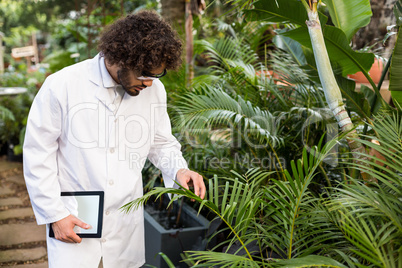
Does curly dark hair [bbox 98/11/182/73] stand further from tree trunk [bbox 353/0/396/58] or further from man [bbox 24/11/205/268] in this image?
tree trunk [bbox 353/0/396/58]

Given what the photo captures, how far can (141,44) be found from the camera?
169cm

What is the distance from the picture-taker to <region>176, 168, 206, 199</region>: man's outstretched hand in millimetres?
1841

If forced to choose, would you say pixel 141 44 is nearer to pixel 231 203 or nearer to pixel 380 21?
pixel 231 203

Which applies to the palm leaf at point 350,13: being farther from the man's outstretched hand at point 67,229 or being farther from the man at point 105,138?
the man's outstretched hand at point 67,229

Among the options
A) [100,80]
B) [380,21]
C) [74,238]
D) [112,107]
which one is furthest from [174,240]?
[380,21]

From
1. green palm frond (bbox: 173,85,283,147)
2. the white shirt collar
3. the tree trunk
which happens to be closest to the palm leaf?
green palm frond (bbox: 173,85,283,147)

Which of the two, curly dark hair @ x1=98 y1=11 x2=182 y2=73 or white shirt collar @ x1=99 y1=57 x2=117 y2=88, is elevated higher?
curly dark hair @ x1=98 y1=11 x2=182 y2=73

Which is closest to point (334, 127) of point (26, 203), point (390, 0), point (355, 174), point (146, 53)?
point (355, 174)

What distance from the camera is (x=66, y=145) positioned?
5.95 feet

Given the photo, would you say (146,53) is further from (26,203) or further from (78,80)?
(26,203)

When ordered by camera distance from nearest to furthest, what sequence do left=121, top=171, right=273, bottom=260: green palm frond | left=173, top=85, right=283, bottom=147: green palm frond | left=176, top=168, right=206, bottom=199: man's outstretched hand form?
1. left=121, top=171, right=273, bottom=260: green palm frond
2. left=176, top=168, right=206, bottom=199: man's outstretched hand
3. left=173, top=85, right=283, bottom=147: green palm frond

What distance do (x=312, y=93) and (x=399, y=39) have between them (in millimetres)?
850

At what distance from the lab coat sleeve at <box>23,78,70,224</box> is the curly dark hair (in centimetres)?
33

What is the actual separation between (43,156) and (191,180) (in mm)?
671
